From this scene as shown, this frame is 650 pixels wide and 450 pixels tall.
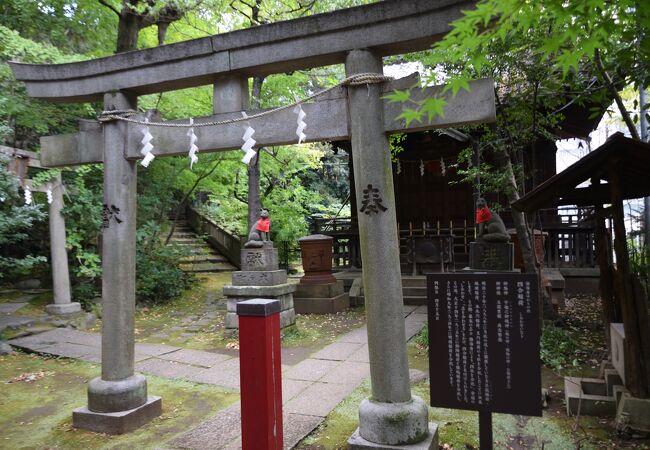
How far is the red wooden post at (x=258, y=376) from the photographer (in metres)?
3.46

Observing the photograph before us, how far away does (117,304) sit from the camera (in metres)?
5.07

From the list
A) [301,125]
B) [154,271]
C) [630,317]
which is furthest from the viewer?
[154,271]

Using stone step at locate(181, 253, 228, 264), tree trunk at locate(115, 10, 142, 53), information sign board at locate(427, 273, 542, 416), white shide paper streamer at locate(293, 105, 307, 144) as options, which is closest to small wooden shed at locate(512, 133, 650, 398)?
information sign board at locate(427, 273, 542, 416)

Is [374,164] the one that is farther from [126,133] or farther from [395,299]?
[126,133]

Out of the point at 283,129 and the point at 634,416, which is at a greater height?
the point at 283,129

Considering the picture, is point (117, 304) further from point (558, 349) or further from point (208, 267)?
point (208, 267)

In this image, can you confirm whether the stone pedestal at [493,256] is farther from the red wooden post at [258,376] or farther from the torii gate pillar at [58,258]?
the torii gate pillar at [58,258]

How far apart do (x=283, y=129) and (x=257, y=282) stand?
5.60 meters

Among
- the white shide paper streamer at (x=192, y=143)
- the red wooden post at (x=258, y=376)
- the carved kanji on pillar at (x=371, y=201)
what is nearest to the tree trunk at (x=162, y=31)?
the white shide paper streamer at (x=192, y=143)

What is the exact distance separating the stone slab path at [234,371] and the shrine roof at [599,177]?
3448 mm

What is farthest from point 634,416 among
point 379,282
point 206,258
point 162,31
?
point 206,258

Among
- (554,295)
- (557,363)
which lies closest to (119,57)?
(557,363)

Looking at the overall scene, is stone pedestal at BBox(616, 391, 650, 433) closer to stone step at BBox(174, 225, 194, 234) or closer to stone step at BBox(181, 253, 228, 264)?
stone step at BBox(181, 253, 228, 264)

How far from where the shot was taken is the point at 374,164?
402 centimetres
